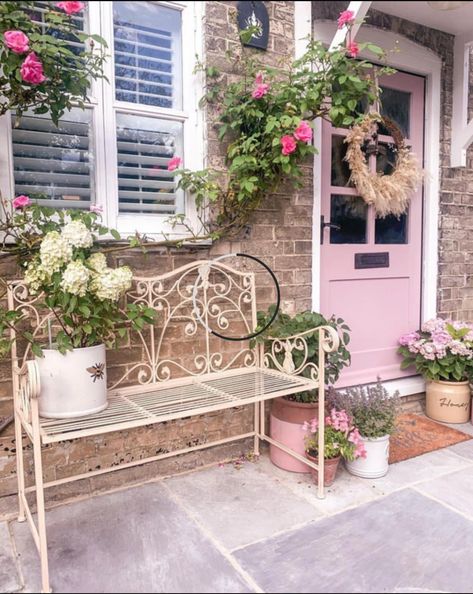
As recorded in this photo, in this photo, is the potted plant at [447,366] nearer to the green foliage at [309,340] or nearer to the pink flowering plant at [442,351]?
the pink flowering plant at [442,351]

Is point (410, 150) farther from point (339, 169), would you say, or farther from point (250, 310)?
point (250, 310)

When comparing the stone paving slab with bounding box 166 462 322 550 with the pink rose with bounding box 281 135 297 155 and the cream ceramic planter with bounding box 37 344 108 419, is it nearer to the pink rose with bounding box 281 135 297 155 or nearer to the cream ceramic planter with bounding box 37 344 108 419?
the cream ceramic planter with bounding box 37 344 108 419

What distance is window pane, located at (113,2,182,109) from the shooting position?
2.29m

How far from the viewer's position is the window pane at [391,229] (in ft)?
10.9

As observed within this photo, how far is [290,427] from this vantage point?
8.33 ft

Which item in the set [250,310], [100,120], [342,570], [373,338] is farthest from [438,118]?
[342,570]

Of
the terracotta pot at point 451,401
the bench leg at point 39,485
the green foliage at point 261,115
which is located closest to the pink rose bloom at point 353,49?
the green foliage at point 261,115

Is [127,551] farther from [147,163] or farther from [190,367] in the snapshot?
[147,163]

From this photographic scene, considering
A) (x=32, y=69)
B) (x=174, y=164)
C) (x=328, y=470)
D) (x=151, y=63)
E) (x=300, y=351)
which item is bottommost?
(x=328, y=470)

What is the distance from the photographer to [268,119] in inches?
95.1

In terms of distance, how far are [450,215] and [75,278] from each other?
9.40 ft

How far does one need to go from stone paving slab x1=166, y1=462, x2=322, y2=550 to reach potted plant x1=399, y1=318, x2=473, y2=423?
141 cm

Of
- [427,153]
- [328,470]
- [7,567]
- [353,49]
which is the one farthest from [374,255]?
[7,567]

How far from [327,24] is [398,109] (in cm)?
82
